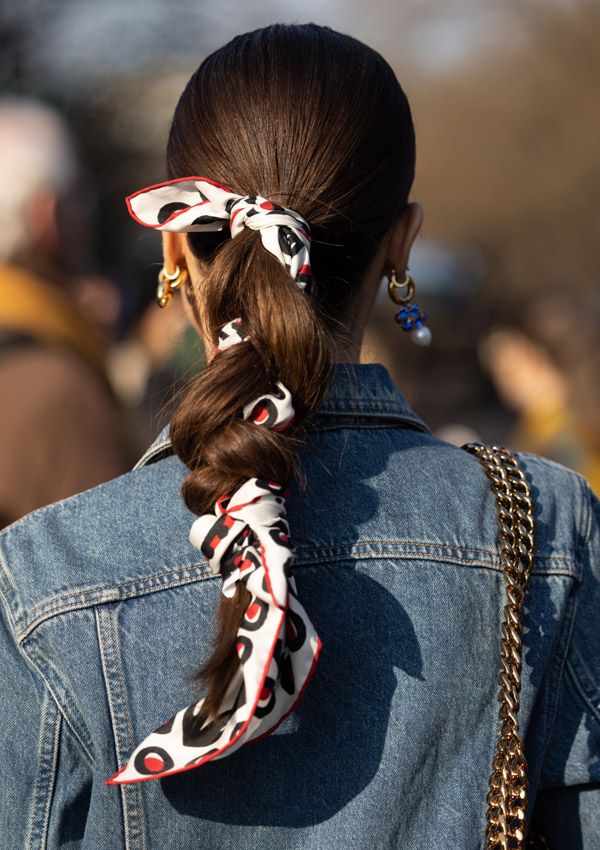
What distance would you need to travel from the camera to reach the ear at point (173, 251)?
131 centimetres

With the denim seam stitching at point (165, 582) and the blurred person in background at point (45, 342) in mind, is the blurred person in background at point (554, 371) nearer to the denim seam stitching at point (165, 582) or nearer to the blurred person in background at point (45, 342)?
the blurred person in background at point (45, 342)

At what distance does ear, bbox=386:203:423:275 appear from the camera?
1334 mm

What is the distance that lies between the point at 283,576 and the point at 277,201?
0.46 m

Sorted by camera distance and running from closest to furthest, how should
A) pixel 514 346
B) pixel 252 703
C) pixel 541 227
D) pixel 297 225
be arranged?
pixel 252 703 < pixel 297 225 < pixel 514 346 < pixel 541 227

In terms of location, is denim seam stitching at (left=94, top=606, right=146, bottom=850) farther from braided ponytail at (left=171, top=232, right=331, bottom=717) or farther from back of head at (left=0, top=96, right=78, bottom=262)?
back of head at (left=0, top=96, right=78, bottom=262)

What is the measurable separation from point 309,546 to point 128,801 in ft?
1.15

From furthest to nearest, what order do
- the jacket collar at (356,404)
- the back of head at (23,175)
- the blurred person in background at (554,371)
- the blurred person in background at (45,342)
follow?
the blurred person in background at (554,371) → the back of head at (23,175) → the blurred person in background at (45,342) → the jacket collar at (356,404)

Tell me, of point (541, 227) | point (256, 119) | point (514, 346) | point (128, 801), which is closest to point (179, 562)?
point (128, 801)

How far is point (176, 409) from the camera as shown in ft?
3.49

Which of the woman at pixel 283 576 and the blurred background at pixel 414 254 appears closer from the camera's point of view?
the woman at pixel 283 576

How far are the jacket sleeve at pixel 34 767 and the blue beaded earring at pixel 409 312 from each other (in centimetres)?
71

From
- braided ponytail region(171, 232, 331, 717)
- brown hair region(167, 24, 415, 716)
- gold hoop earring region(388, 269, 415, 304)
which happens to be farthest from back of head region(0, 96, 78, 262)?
braided ponytail region(171, 232, 331, 717)

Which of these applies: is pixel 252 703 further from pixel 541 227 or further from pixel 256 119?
pixel 541 227

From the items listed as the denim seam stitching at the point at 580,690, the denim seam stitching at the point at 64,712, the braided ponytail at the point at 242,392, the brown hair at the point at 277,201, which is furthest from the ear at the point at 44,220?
the denim seam stitching at the point at 580,690
